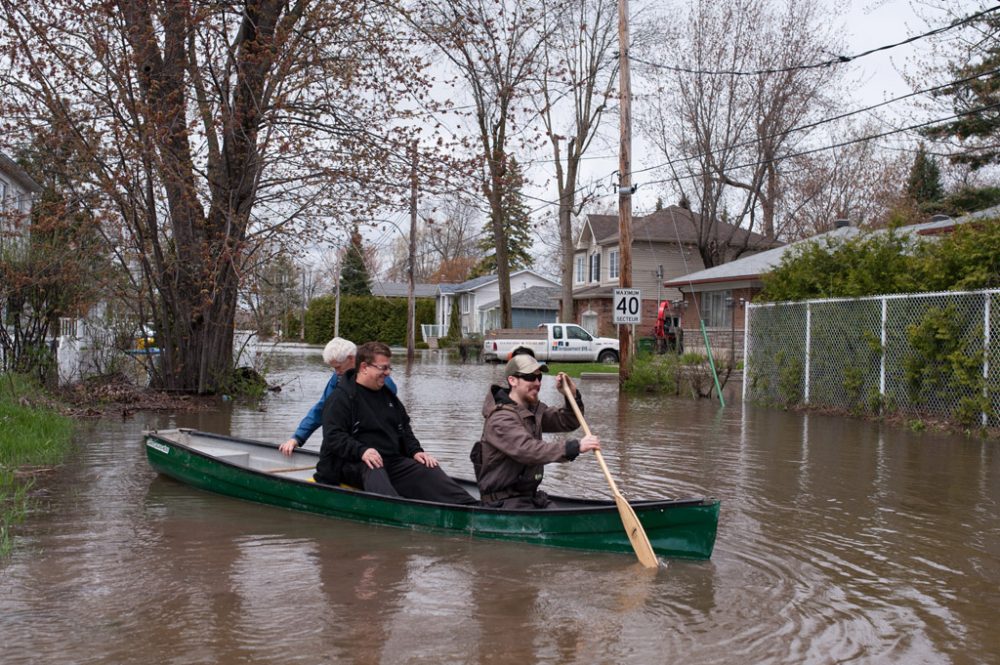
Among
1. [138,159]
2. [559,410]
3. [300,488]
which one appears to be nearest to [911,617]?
[559,410]

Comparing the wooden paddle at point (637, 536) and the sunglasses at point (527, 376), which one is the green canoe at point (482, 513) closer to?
the wooden paddle at point (637, 536)

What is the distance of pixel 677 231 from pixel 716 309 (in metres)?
9.35

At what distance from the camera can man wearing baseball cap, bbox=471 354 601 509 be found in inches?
261

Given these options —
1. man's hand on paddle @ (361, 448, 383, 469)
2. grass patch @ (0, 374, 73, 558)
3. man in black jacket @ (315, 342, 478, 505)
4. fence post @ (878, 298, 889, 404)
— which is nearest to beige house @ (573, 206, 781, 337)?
fence post @ (878, 298, 889, 404)

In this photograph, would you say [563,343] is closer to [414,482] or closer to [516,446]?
[414,482]

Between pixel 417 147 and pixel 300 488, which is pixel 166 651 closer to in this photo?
pixel 300 488

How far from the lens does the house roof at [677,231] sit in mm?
44062

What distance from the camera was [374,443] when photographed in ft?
25.4

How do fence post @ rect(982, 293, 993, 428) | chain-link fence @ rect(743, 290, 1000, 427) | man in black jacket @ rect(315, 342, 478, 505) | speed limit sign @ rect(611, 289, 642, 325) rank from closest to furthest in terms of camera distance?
man in black jacket @ rect(315, 342, 478, 505) < fence post @ rect(982, 293, 993, 428) < chain-link fence @ rect(743, 290, 1000, 427) < speed limit sign @ rect(611, 289, 642, 325)

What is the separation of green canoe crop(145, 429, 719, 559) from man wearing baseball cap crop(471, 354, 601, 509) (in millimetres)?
215

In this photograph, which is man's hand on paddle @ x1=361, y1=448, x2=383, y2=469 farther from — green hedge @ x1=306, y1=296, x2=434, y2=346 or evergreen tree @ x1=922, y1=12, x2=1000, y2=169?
green hedge @ x1=306, y1=296, x2=434, y2=346

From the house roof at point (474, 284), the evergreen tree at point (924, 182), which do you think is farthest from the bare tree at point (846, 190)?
the house roof at point (474, 284)

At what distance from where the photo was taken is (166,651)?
4891 mm

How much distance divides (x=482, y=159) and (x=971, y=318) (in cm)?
750
